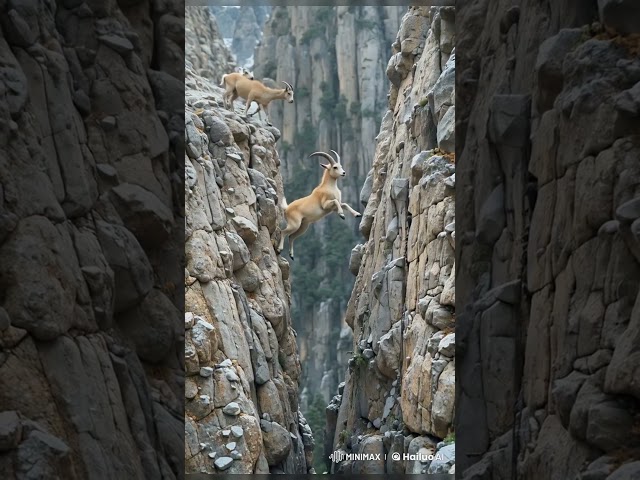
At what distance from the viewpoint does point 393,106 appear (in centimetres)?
2198

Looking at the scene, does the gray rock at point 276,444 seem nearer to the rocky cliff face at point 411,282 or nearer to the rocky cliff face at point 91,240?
the rocky cliff face at point 411,282

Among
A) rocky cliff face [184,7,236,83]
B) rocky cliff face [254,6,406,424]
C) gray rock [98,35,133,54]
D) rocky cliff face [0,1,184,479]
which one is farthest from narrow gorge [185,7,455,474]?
rocky cliff face [254,6,406,424]

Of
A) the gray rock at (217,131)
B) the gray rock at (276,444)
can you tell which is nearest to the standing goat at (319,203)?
the gray rock at (217,131)

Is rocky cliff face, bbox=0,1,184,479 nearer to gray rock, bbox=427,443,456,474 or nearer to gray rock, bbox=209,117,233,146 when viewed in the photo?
gray rock, bbox=427,443,456,474

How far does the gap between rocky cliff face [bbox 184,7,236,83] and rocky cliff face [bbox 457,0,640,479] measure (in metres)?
28.7

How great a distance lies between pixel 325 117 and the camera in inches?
2584

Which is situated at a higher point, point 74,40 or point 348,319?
point 74,40

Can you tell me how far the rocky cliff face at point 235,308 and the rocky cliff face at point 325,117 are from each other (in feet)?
116

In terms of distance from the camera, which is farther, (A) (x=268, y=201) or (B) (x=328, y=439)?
(B) (x=328, y=439)

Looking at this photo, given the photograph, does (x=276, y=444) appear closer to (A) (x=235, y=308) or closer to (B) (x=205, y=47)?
(A) (x=235, y=308)

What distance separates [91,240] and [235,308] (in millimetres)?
9331

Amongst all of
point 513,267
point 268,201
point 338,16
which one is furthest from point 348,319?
point 338,16

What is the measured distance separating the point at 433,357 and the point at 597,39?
720 cm

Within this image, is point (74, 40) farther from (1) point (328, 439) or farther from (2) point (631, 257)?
(1) point (328, 439)
